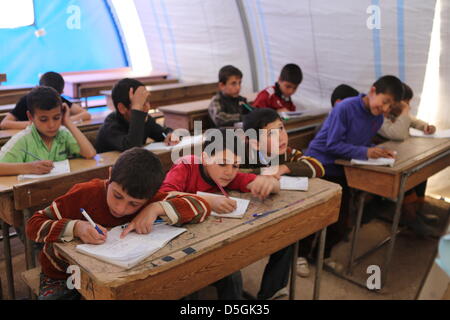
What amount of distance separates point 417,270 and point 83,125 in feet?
9.39

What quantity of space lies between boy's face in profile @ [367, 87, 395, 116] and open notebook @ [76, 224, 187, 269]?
1886 millimetres

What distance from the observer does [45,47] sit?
23.8 feet

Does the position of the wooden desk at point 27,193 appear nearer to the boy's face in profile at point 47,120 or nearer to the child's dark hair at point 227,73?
the boy's face in profile at point 47,120

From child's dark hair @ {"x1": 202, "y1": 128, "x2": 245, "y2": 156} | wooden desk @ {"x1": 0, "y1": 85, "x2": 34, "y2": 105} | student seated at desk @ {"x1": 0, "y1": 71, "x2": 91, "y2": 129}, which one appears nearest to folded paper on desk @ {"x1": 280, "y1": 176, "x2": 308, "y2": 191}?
child's dark hair @ {"x1": 202, "y1": 128, "x2": 245, "y2": 156}

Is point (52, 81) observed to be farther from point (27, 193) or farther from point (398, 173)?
point (398, 173)

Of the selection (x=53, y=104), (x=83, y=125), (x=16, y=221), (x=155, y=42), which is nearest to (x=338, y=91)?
(x=83, y=125)

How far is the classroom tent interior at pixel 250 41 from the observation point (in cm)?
391

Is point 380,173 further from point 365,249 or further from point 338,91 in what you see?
point 338,91

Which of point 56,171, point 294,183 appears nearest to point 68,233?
point 56,171

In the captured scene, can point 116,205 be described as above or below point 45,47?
below

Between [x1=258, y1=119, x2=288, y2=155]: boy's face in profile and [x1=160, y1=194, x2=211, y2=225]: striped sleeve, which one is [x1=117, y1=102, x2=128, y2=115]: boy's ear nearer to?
[x1=258, y1=119, x2=288, y2=155]: boy's face in profile

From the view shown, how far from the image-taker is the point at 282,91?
4.39 meters

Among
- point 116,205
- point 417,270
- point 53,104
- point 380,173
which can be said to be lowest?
point 417,270

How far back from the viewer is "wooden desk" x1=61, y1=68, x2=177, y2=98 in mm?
6340
